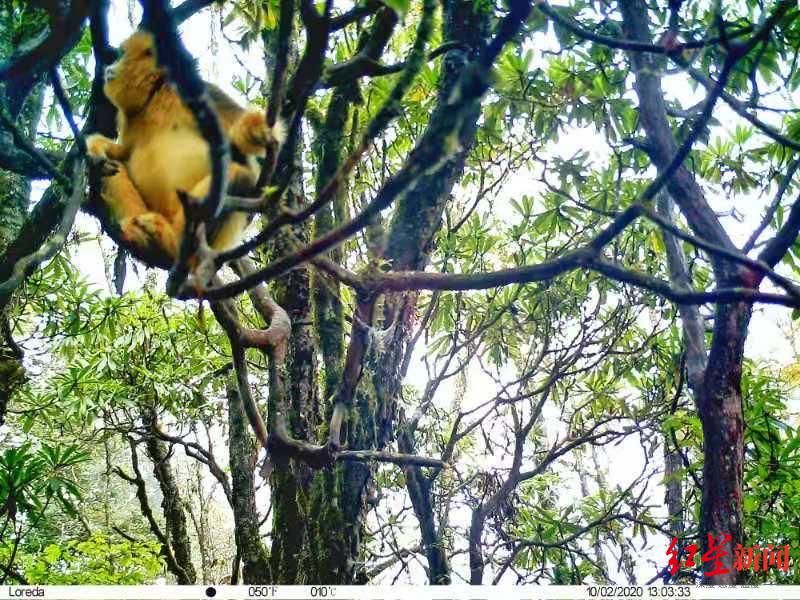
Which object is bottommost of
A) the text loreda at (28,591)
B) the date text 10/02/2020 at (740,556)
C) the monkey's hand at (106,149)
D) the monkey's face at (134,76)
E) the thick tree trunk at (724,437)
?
the text loreda at (28,591)

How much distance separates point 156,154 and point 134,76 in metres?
0.16

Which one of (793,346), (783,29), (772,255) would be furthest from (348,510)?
(793,346)

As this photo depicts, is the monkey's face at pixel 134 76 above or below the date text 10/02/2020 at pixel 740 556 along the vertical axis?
above

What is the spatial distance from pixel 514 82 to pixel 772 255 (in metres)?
0.78

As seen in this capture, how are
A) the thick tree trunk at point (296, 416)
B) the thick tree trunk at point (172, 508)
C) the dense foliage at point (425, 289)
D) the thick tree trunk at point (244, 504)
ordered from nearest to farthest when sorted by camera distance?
1. the dense foliage at point (425, 289)
2. the thick tree trunk at point (296, 416)
3. the thick tree trunk at point (244, 504)
4. the thick tree trunk at point (172, 508)

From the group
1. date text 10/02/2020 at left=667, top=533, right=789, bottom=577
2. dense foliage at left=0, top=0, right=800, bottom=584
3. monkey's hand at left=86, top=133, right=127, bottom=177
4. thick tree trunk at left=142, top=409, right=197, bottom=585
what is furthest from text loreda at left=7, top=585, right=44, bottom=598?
thick tree trunk at left=142, top=409, right=197, bottom=585

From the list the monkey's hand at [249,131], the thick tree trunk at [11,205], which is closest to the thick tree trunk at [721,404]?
the monkey's hand at [249,131]

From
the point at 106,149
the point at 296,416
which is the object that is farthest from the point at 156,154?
the point at 296,416

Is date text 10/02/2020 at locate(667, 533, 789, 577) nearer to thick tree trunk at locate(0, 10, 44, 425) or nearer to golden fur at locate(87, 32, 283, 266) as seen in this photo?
golden fur at locate(87, 32, 283, 266)

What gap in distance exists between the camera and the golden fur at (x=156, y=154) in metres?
1.01

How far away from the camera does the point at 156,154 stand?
1.13 meters

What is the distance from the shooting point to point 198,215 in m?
0.57

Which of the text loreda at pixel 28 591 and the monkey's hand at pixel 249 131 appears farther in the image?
the text loreda at pixel 28 591

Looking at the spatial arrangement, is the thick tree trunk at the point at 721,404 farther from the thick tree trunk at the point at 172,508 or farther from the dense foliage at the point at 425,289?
the thick tree trunk at the point at 172,508
